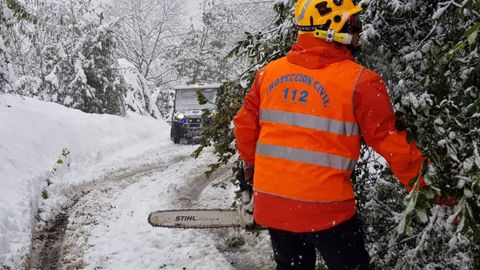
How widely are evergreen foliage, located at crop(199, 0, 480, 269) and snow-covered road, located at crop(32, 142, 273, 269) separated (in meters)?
1.60

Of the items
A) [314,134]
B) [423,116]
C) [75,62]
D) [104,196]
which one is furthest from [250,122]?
[75,62]

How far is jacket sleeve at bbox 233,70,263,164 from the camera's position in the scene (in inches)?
106

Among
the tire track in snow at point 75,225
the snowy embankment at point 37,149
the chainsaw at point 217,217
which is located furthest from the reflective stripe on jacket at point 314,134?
the snowy embankment at point 37,149

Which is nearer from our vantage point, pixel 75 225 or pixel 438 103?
pixel 438 103

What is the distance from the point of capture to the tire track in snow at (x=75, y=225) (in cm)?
532

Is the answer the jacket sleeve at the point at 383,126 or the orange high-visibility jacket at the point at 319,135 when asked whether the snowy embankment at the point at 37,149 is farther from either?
the jacket sleeve at the point at 383,126

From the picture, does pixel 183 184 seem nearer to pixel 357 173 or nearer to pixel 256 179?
pixel 357 173

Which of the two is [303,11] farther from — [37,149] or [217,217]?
[37,149]

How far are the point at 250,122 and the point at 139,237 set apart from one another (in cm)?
378

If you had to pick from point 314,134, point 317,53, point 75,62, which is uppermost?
point 317,53

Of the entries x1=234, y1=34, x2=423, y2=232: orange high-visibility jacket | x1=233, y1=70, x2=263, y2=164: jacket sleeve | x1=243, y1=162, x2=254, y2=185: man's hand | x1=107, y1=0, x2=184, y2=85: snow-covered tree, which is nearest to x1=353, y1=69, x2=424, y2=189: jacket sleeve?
x1=234, y1=34, x2=423, y2=232: orange high-visibility jacket

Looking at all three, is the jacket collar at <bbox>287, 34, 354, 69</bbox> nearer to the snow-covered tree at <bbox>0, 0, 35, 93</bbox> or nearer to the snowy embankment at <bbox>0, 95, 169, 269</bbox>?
the snowy embankment at <bbox>0, 95, 169, 269</bbox>

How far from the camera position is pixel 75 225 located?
6508 millimetres

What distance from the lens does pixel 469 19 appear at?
288cm
